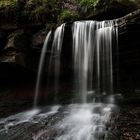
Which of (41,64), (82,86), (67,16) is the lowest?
(82,86)

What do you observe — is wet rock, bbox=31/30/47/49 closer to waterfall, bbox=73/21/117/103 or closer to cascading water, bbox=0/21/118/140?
cascading water, bbox=0/21/118/140

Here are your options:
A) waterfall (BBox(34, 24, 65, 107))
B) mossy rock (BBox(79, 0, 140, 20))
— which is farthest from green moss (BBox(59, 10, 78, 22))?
waterfall (BBox(34, 24, 65, 107))

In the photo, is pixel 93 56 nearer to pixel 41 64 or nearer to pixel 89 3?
pixel 41 64

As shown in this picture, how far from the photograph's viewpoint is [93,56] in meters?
9.55

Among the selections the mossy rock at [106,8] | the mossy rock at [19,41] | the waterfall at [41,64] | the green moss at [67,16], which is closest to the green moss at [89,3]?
the mossy rock at [106,8]

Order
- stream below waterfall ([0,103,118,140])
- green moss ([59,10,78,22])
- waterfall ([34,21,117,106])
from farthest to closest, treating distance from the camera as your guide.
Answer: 1. green moss ([59,10,78,22])
2. waterfall ([34,21,117,106])
3. stream below waterfall ([0,103,118,140])

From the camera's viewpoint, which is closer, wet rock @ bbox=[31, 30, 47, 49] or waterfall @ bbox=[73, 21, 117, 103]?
waterfall @ bbox=[73, 21, 117, 103]

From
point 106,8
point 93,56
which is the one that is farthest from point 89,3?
point 93,56

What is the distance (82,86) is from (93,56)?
3.96 feet

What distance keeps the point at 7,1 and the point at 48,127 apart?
735 centimetres

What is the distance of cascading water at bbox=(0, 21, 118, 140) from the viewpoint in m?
6.94

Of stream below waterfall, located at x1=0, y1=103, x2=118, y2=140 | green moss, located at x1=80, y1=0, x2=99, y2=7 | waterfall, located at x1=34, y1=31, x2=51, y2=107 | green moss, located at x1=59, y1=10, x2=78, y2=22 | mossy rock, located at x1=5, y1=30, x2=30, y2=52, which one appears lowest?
stream below waterfall, located at x1=0, y1=103, x2=118, y2=140

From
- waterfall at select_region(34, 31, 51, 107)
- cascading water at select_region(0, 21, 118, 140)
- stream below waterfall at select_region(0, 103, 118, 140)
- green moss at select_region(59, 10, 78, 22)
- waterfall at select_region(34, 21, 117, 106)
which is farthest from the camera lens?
green moss at select_region(59, 10, 78, 22)

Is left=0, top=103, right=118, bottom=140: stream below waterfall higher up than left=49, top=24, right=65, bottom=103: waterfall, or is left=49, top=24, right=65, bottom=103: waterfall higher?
left=49, top=24, right=65, bottom=103: waterfall
